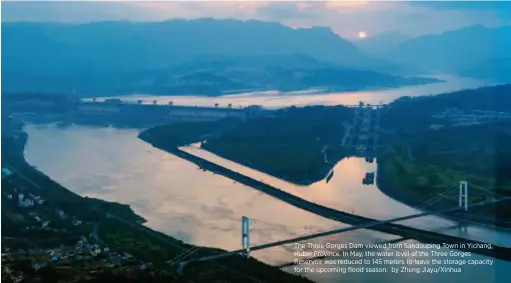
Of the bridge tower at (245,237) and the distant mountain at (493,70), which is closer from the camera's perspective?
the bridge tower at (245,237)

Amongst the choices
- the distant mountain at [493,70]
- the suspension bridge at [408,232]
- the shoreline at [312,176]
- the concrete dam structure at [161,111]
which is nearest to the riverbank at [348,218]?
the suspension bridge at [408,232]

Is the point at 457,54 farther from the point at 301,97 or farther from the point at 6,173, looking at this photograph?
the point at 6,173

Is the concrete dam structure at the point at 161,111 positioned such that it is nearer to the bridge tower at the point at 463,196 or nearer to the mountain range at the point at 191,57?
the mountain range at the point at 191,57

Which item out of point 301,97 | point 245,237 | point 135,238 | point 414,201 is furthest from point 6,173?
point 301,97

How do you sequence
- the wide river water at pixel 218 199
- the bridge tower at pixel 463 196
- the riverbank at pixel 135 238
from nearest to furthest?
the riverbank at pixel 135 238 < the wide river water at pixel 218 199 < the bridge tower at pixel 463 196

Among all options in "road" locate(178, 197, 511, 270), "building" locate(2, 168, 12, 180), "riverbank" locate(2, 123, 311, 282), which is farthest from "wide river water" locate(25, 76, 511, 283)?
"building" locate(2, 168, 12, 180)

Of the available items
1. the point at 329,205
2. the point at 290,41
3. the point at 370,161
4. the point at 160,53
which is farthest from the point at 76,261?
the point at 160,53
